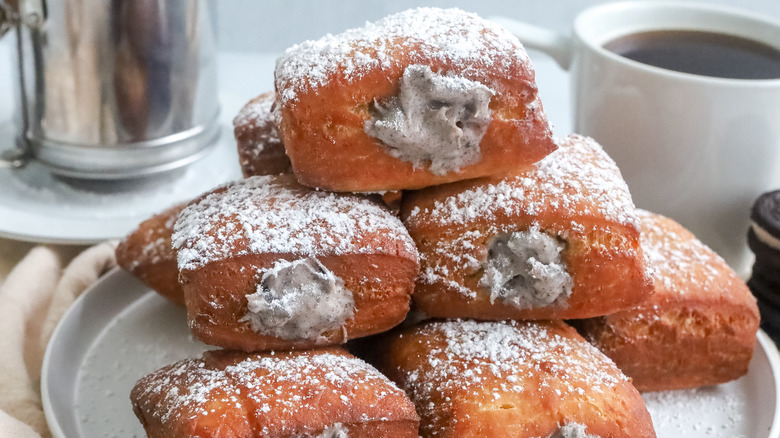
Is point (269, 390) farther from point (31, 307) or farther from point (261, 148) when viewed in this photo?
point (31, 307)

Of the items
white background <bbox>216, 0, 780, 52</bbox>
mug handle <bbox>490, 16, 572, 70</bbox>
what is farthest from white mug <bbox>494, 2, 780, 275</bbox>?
white background <bbox>216, 0, 780, 52</bbox>

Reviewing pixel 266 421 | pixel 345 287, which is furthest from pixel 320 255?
pixel 266 421

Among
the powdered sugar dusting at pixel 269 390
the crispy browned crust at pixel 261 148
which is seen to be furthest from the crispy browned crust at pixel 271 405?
the crispy browned crust at pixel 261 148

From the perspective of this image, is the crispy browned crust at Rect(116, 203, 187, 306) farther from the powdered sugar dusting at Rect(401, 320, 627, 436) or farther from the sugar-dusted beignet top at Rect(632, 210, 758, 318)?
the sugar-dusted beignet top at Rect(632, 210, 758, 318)

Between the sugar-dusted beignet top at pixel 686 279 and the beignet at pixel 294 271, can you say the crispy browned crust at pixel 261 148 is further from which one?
the sugar-dusted beignet top at pixel 686 279

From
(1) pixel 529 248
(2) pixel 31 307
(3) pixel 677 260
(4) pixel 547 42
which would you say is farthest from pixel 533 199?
(2) pixel 31 307

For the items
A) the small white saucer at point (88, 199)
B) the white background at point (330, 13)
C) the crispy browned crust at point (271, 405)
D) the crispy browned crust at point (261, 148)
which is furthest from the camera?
the white background at point (330, 13)
